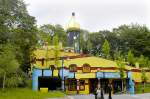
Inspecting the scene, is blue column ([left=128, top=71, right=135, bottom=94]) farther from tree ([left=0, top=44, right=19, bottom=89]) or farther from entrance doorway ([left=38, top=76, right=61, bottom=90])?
tree ([left=0, top=44, right=19, bottom=89])

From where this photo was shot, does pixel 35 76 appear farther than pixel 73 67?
No

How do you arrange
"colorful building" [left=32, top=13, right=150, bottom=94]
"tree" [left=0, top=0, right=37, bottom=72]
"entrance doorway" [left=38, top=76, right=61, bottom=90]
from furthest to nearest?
"colorful building" [left=32, top=13, right=150, bottom=94] < "entrance doorway" [left=38, top=76, right=61, bottom=90] < "tree" [left=0, top=0, right=37, bottom=72]

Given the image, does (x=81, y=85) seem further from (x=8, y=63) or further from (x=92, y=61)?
(x=8, y=63)

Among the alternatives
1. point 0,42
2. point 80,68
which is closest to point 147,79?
point 80,68

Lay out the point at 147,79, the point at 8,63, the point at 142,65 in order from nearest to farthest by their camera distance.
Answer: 1. the point at 8,63
2. the point at 147,79
3. the point at 142,65

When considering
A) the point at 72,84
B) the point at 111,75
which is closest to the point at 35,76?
the point at 72,84

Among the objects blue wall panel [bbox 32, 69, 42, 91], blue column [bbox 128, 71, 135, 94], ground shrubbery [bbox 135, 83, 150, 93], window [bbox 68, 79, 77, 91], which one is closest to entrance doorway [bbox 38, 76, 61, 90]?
blue wall panel [bbox 32, 69, 42, 91]

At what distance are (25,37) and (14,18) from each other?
296cm

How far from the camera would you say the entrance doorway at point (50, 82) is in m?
56.3

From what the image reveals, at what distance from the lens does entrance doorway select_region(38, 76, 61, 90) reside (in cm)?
5628

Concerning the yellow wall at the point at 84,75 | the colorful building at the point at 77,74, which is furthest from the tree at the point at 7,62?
the yellow wall at the point at 84,75

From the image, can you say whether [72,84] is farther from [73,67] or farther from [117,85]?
[117,85]

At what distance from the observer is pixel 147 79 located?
219ft

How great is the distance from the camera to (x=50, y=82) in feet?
187
